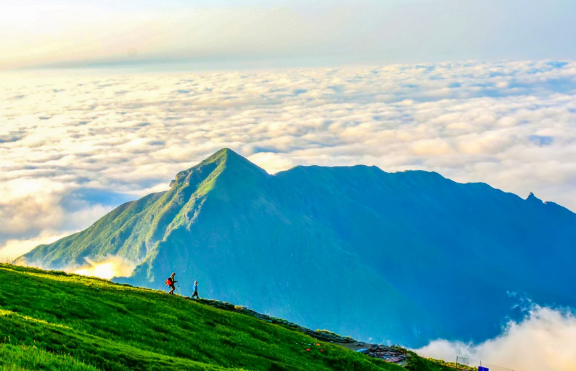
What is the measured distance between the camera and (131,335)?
49688 mm

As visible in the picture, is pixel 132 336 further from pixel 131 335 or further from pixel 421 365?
pixel 421 365

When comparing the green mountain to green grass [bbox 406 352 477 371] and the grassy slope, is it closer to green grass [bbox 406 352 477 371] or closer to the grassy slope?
the grassy slope

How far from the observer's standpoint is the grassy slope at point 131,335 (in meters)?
33.9

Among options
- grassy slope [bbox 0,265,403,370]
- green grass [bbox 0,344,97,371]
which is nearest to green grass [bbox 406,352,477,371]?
grassy slope [bbox 0,265,403,370]

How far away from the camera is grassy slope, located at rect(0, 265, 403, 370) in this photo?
3394 cm

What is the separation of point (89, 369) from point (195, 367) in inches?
414

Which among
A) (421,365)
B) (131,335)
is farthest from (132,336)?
(421,365)

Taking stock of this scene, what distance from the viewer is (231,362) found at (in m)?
52.2

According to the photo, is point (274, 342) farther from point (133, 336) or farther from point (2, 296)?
point (2, 296)

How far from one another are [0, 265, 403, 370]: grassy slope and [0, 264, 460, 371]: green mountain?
76 millimetres

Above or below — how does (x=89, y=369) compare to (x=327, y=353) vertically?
above

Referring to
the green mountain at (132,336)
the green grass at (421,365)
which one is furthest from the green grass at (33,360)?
the green grass at (421,365)

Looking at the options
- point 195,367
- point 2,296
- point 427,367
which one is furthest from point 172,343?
point 427,367

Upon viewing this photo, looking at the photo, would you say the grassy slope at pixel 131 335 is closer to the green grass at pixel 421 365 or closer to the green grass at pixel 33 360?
the green grass at pixel 33 360
